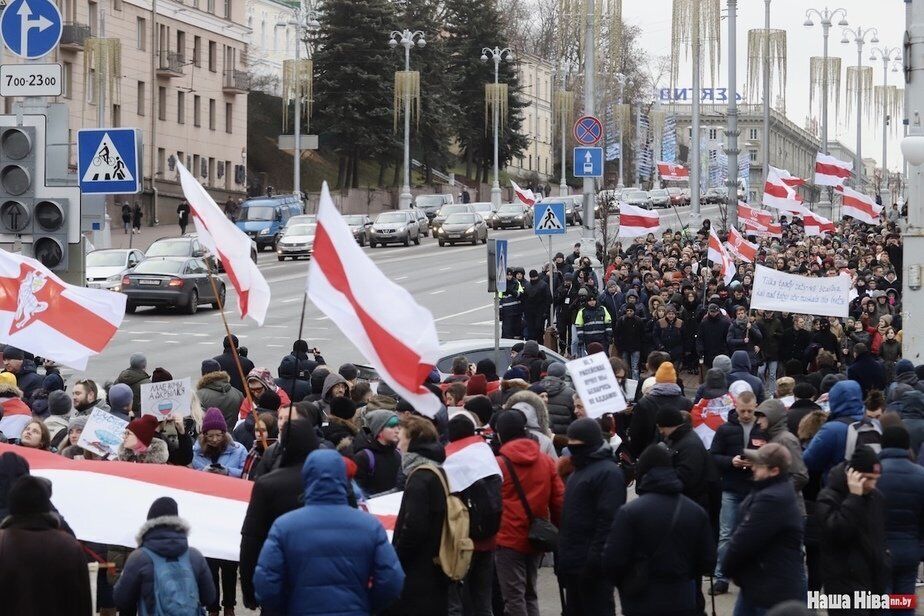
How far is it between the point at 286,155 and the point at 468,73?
536 inches

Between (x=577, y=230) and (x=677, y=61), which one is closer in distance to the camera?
(x=677, y=61)

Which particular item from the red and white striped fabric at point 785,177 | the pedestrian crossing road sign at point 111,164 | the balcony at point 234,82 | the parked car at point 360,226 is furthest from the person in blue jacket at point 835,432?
the balcony at point 234,82

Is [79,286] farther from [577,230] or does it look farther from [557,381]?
[577,230]

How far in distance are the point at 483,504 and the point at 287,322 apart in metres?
26.4

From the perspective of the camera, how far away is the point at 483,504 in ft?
28.2

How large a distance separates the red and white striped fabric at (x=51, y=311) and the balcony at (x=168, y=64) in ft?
198

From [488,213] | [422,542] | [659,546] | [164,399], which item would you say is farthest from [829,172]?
[422,542]

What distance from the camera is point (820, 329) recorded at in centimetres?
2180

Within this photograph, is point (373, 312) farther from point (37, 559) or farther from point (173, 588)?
point (37, 559)

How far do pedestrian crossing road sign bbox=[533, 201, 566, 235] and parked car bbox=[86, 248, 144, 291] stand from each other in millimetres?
12840


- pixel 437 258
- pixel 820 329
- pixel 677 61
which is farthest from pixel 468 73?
pixel 820 329

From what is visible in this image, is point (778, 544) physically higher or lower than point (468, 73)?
lower

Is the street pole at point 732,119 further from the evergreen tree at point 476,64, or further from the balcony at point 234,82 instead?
the evergreen tree at point 476,64

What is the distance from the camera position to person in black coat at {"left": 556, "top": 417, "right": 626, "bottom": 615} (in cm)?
864
